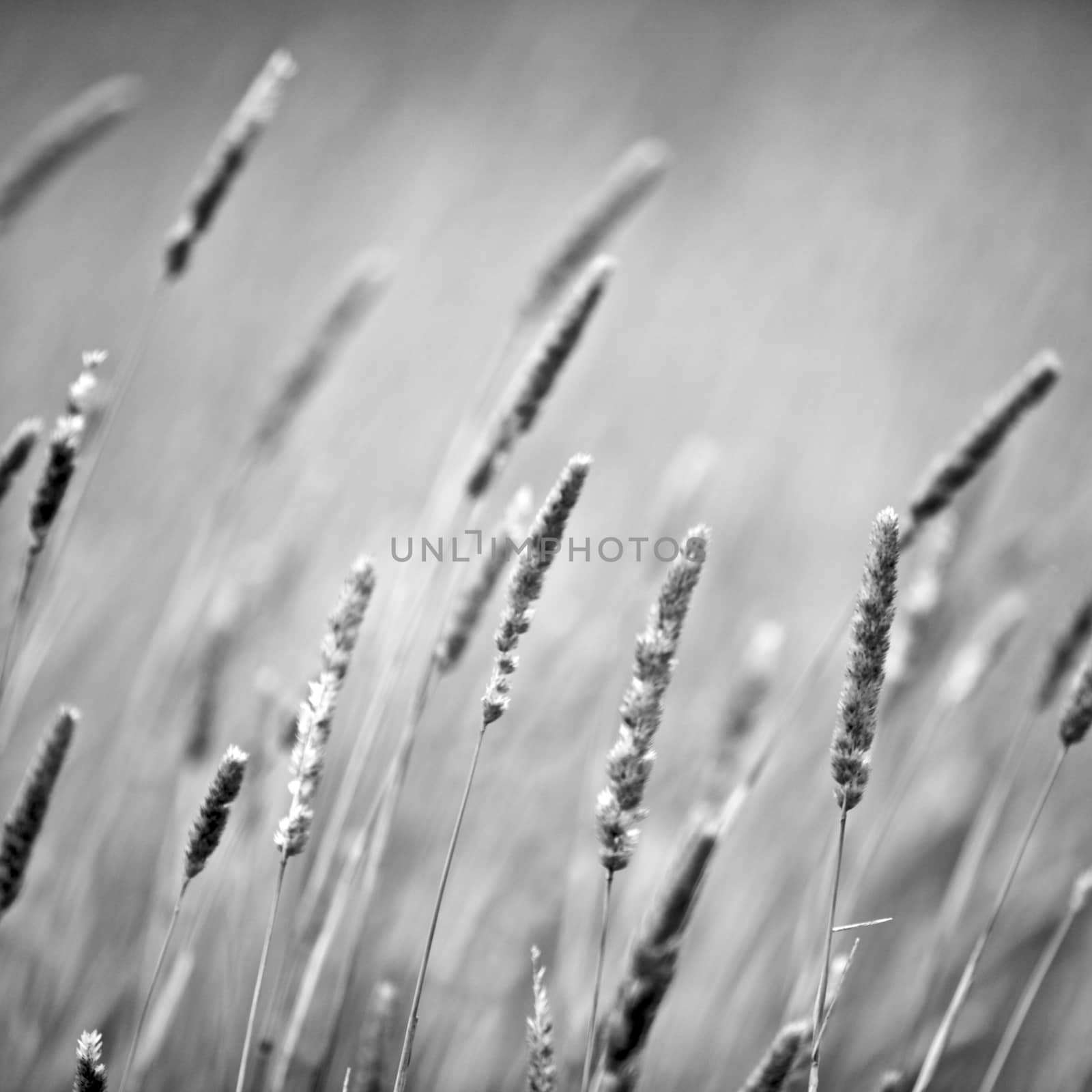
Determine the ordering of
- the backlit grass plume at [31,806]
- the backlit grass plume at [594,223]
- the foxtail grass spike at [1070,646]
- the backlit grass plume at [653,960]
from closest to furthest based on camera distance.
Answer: the backlit grass plume at [653,960], the backlit grass plume at [31,806], the foxtail grass spike at [1070,646], the backlit grass plume at [594,223]

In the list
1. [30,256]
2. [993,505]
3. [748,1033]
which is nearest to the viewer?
[748,1033]

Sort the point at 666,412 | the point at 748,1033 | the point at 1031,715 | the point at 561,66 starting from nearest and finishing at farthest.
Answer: the point at 1031,715
the point at 748,1033
the point at 666,412
the point at 561,66

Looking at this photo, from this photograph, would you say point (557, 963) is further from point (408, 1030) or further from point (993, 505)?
point (993, 505)

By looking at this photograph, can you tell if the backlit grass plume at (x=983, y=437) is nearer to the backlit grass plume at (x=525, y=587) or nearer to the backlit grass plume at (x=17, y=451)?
the backlit grass plume at (x=525, y=587)

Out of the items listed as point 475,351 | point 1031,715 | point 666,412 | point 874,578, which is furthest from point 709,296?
point 874,578

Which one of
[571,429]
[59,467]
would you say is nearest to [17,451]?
[59,467]

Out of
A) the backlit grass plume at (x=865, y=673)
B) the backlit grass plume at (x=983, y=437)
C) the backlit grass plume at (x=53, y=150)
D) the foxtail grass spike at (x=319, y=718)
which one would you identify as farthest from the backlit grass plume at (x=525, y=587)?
the backlit grass plume at (x=53, y=150)
